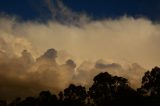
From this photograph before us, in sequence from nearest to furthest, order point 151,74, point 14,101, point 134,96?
point 134,96
point 151,74
point 14,101

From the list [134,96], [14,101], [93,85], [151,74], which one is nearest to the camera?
[134,96]

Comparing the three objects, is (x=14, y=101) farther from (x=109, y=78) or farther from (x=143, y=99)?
(x=143, y=99)

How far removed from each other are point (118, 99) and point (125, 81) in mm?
39408

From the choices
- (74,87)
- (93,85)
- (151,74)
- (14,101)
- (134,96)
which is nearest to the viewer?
(134,96)

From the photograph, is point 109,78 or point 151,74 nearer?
point 151,74

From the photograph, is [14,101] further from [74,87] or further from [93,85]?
[93,85]

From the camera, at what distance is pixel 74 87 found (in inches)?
5960


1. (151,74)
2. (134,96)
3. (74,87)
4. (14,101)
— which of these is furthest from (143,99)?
(14,101)

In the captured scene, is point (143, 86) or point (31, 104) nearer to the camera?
point (143, 86)

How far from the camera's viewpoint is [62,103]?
138875mm

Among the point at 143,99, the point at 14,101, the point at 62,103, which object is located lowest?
the point at 143,99

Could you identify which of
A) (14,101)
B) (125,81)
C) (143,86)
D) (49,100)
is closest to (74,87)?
(49,100)

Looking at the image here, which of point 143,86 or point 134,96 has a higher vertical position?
point 143,86

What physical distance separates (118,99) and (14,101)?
291 feet
